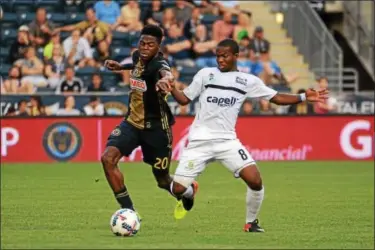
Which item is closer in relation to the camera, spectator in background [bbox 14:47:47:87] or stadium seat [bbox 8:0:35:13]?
spectator in background [bbox 14:47:47:87]

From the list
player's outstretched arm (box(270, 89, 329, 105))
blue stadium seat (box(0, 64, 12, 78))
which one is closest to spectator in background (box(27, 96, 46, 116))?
blue stadium seat (box(0, 64, 12, 78))

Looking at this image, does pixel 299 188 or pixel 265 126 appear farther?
pixel 265 126

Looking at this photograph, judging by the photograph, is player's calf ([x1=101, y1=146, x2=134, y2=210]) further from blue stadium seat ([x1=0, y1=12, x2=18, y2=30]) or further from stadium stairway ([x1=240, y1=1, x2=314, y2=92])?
blue stadium seat ([x1=0, y1=12, x2=18, y2=30])

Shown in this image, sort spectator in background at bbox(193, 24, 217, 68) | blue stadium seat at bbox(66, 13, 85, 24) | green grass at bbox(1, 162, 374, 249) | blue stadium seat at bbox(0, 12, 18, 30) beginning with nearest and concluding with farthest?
green grass at bbox(1, 162, 374, 249) → spectator in background at bbox(193, 24, 217, 68) → blue stadium seat at bbox(66, 13, 85, 24) → blue stadium seat at bbox(0, 12, 18, 30)

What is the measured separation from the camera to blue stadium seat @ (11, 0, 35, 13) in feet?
103

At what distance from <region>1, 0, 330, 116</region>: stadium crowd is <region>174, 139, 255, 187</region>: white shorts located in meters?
14.1

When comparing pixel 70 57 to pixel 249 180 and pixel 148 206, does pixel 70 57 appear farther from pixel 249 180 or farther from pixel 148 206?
pixel 249 180

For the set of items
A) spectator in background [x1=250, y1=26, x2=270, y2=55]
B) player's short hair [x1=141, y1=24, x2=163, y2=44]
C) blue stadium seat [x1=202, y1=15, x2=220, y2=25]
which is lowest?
spectator in background [x1=250, y1=26, x2=270, y2=55]

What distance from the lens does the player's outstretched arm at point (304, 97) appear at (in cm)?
1280

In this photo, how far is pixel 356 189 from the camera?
19.7 meters

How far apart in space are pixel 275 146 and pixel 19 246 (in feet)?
54.7

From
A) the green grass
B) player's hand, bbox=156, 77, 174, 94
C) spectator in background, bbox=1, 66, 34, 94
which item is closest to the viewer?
the green grass

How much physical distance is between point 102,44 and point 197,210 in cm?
1429

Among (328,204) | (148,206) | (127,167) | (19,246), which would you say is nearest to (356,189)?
(328,204)
